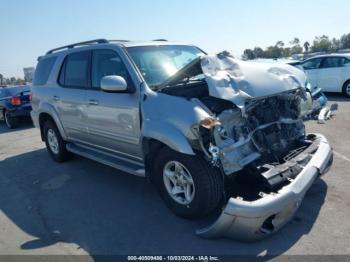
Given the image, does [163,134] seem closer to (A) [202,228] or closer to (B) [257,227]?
(A) [202,228]

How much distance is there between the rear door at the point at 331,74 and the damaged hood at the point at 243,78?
8897 millimetres

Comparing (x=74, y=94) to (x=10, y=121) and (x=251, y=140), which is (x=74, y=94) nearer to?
(x=251, y=140)

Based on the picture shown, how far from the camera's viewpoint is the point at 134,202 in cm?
451

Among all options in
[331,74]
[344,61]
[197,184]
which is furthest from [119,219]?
[344,61]

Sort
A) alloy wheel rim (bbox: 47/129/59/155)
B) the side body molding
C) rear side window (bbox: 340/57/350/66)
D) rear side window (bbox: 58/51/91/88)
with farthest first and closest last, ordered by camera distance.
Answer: rear side window (bbox: 340/57/350/66)
alloy wheel rim (bbox: 47/129/59/155)
the side body molding
rear side window (bbox: 58/51/91/88)

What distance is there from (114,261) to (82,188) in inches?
85.2

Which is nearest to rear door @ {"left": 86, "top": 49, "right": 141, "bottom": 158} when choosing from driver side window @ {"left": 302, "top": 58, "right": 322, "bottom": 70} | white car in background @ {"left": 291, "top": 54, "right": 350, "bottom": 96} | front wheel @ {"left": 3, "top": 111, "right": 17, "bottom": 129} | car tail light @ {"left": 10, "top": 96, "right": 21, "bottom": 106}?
car tail light @ {"left": 10, "top": 96, "right": 21, "bottom": 106}

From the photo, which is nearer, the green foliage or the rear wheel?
the rear wheel

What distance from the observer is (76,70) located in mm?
5539

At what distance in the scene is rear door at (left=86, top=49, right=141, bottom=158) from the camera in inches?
168

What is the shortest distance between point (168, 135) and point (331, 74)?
10.7m

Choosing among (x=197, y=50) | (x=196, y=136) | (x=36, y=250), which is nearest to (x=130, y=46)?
(x=197, y=50)

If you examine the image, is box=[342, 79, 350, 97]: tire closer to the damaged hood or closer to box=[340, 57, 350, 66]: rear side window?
box=[340, 57, 350, 66]: rear side window

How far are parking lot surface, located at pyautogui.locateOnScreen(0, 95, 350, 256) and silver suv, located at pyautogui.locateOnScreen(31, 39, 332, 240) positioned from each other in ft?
0.76
